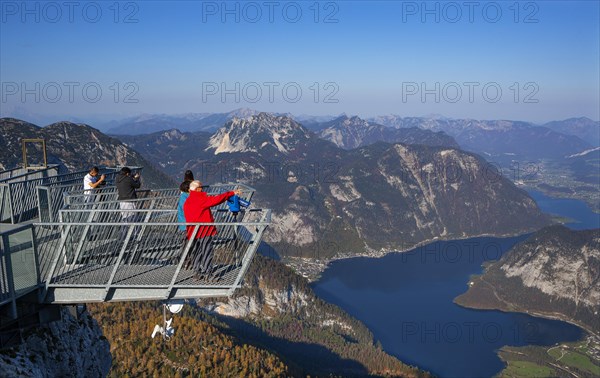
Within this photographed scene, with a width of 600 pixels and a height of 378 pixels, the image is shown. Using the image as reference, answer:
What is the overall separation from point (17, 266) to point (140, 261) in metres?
3.71

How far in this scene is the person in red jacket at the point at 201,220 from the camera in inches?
564

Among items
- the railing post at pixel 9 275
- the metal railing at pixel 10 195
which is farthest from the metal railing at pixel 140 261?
the metal railing at pixel 10 195

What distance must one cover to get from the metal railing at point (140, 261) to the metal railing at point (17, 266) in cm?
35

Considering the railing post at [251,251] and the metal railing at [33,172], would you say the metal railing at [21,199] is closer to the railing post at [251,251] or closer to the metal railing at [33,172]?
the metal railing at [33,172]

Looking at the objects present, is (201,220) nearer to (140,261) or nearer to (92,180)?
(140,261)

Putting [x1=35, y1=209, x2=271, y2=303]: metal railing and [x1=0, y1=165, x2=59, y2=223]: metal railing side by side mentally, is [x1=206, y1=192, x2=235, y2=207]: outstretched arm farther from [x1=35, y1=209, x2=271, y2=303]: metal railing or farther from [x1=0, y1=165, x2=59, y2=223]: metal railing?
[x1=0, y1=165, x2=59, y2=223]: metal railing

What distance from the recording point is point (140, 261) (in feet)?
51.8

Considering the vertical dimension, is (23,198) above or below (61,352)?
above

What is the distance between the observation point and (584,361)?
577ft

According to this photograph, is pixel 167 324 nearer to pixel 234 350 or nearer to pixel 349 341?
pixel 234 350

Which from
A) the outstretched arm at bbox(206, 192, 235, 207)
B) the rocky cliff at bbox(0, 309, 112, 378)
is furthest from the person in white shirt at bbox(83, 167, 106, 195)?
the outstretched arm at bbox(206, 192, 235, 207)

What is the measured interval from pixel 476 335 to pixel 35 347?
206910mm

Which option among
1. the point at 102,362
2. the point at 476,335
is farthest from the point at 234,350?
the point at 476,335

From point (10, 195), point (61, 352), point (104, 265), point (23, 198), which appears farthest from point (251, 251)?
point (23, 198)
